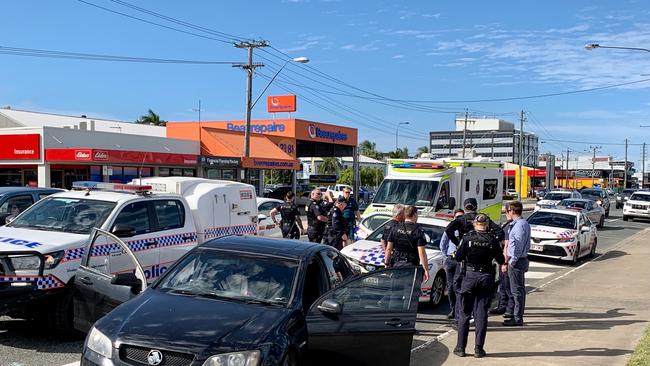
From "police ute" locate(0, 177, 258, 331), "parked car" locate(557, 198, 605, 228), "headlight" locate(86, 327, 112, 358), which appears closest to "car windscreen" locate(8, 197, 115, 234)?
"police ute" locate(0, 177, 258, 331)

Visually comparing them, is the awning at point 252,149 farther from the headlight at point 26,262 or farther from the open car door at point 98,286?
the open car door at point 98,286

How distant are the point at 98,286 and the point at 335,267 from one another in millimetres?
2414

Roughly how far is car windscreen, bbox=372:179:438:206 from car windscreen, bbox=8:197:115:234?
1033 cm

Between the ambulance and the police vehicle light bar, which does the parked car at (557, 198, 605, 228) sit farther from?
the police vehicle light bar

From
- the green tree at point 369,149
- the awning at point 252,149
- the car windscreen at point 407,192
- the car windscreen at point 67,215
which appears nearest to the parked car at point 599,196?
the awning at point 252,149

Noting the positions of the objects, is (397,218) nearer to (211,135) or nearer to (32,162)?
(32,162)

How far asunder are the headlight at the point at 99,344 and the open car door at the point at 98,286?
49.2 inches

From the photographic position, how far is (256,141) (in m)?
40.2

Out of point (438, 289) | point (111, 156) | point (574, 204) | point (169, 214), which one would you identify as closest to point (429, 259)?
point (438, 289)

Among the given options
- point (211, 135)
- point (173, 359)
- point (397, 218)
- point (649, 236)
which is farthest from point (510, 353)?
point (211, 135)

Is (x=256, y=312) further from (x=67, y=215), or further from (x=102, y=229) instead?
(x=67, y=215)

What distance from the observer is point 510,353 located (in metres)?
7.11

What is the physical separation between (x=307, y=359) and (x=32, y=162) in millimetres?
24863

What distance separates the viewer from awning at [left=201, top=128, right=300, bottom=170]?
3616 centimetres
